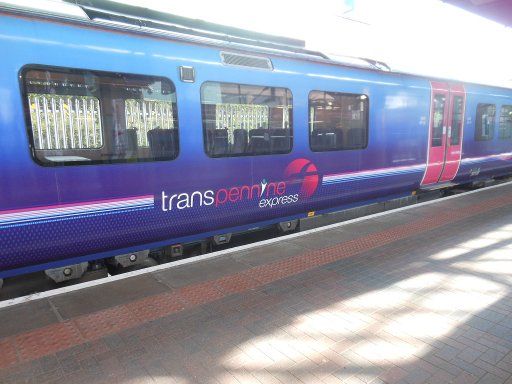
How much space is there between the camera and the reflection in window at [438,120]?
7379mm

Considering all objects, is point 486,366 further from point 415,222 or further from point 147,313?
point 415,222

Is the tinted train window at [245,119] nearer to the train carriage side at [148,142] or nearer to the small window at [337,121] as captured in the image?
the train carriage side at [148,142]

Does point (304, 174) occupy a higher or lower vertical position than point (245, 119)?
lower

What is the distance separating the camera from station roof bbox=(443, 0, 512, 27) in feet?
24.3

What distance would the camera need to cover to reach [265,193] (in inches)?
196

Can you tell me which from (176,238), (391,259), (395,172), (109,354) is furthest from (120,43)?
(395,172)

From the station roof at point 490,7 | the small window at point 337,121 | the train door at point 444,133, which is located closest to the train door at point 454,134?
the train door at point 444,133

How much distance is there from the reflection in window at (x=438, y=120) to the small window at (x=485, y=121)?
1547mm

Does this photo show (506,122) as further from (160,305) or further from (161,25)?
(160,305)

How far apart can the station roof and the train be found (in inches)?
108

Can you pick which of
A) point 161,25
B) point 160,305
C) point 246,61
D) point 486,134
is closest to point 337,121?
point 246,61

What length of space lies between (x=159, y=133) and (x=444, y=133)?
6.06 metres

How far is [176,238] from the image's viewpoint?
443 centimetres

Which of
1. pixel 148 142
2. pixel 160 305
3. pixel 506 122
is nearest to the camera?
pixel 160 305
